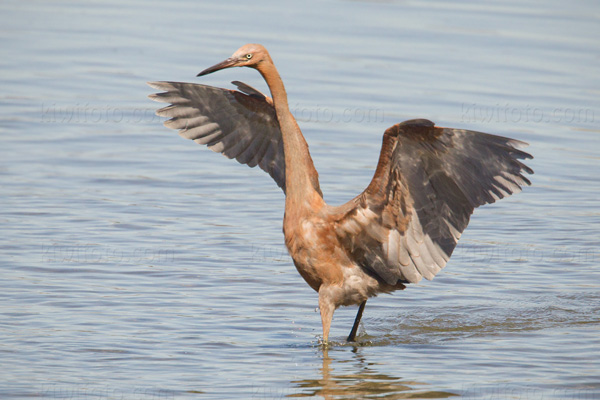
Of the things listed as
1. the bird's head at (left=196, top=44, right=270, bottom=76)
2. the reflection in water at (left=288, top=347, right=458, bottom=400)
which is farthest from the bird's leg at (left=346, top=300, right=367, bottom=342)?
the bird's head at (left=196, top=44, right=270, bottom=76)

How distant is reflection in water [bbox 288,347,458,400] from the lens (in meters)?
7.27

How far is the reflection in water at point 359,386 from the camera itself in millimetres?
7270

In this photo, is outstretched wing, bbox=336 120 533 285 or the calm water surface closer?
outstretched wing, bbox=336 120 533 285

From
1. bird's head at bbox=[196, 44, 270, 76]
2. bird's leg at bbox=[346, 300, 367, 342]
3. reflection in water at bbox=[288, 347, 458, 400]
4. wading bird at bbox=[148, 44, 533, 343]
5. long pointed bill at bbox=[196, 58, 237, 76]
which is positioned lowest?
reflection in water at bbox=[288, 347, 458, 400]

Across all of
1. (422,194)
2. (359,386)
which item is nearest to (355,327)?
(359,386)

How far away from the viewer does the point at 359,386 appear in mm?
7469

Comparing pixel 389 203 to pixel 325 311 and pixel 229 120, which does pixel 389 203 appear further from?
pixel 229 120

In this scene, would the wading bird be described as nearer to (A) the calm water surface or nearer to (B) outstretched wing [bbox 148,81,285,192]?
(B) outstretched wing [bbox 148,81,285,192]

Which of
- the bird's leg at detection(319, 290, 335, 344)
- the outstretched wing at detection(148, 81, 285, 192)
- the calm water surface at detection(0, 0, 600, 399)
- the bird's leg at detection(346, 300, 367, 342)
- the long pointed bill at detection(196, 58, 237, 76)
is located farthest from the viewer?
the outstretched wing at detection(148, 81, 285, 192)

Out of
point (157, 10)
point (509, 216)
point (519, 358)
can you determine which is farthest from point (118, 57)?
point (519, 358)

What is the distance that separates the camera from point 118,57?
1894cm

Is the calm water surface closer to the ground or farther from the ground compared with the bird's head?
closer to the ground

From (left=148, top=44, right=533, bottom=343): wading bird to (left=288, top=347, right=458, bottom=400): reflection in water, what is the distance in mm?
640

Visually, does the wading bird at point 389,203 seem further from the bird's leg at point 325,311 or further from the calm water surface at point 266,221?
the calm water surface at point 266,221
